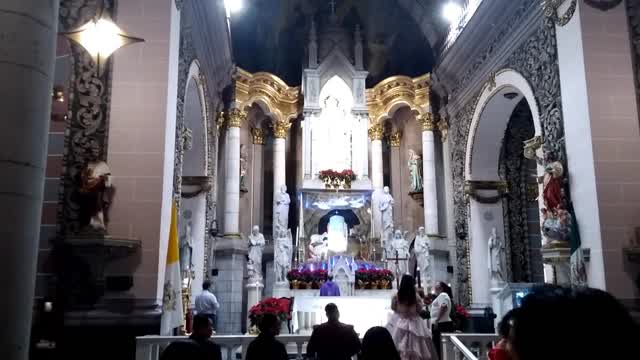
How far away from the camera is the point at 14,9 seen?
3455 millimetres

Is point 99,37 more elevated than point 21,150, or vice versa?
point 99,37

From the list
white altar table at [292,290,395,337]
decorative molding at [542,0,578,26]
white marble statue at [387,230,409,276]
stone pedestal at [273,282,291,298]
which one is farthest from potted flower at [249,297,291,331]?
white marble statue at [387,230,409,276]

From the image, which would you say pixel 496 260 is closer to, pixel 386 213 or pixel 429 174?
pixel 386 213

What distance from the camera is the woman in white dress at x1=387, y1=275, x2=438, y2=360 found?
206 inches

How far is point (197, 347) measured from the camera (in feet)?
12.3

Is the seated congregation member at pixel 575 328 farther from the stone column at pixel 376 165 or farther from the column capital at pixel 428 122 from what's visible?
the column capital at pixel 428 122

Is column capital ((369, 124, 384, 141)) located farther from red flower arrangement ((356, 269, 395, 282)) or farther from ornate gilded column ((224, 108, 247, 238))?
red flower arrangement ((356, 269, 395, 282))

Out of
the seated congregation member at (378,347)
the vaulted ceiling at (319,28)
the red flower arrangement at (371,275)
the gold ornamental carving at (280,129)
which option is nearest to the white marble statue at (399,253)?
the red flower arrangement at (371,275)

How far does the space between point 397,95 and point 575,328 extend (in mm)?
17889

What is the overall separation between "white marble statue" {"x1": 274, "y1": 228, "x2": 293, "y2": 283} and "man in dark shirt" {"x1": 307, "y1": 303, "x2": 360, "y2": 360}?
10365mm

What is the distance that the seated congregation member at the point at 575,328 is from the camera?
1083 millimetres

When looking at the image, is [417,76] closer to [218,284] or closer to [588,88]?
[218,284]

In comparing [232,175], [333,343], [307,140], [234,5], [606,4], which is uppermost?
[234,5]

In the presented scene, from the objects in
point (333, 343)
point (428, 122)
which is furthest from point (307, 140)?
point (333, 343)
